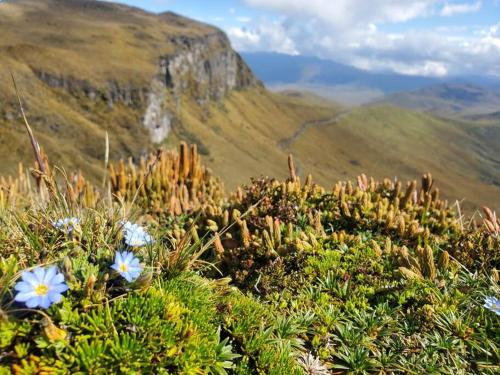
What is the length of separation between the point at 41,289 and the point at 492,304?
10.8 ft

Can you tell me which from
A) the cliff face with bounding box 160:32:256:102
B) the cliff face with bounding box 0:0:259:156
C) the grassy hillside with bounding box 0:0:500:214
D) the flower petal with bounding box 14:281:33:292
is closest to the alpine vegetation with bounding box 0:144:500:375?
the flower petal with bounding box 14:281:33:292

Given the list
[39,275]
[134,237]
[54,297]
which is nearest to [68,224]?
[134,237]

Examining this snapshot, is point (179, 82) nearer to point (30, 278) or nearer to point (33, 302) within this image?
point (30, 278)

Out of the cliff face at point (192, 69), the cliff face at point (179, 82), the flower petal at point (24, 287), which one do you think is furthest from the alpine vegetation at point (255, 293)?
the cliff face at point (192, 69)

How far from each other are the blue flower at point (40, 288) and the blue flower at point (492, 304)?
3.11 m

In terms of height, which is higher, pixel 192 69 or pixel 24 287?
pixel 24 287

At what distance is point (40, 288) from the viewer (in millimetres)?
2346

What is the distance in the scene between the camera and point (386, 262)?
14.7 ft

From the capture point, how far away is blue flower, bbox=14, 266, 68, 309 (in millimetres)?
2234

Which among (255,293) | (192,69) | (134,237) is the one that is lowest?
(192,69)

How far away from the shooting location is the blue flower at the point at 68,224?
3.18m

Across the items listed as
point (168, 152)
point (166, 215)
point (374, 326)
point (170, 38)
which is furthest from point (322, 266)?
point (170, 38)

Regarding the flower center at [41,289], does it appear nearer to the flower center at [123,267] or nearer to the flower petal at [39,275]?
the flower petal at [39,275]

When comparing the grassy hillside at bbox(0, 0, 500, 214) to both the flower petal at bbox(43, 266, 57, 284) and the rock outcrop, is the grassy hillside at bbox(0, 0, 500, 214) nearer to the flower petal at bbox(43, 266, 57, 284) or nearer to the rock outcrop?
the rock outcrop
